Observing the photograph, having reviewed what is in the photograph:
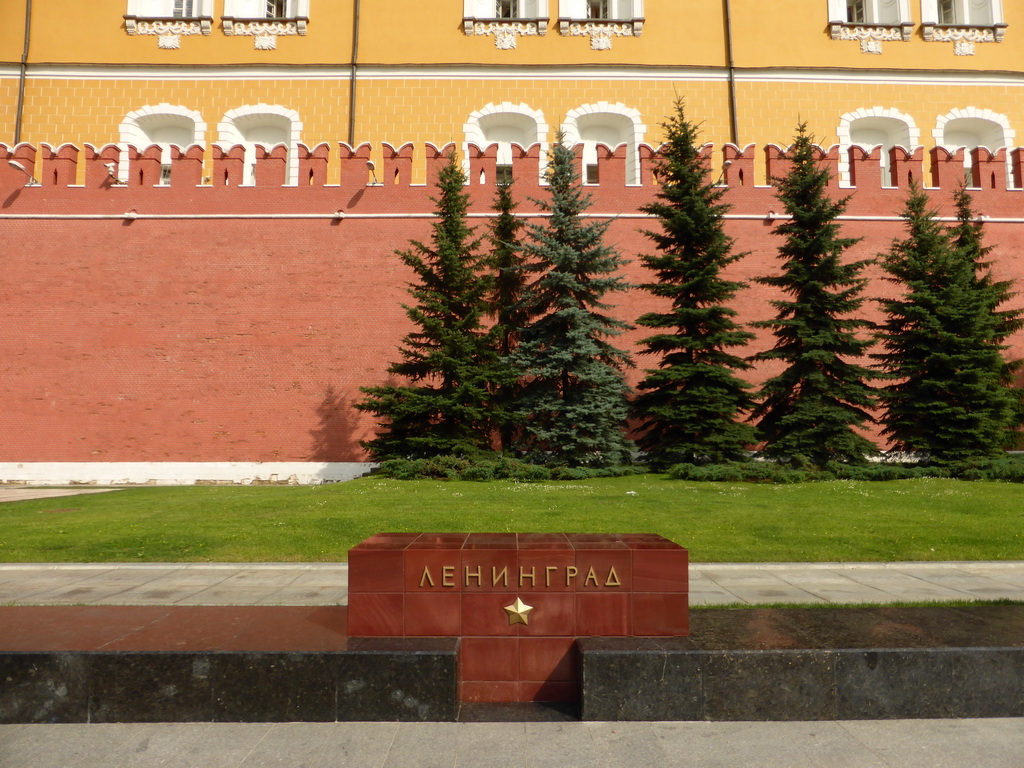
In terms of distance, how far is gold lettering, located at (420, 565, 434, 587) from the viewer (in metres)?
4.49

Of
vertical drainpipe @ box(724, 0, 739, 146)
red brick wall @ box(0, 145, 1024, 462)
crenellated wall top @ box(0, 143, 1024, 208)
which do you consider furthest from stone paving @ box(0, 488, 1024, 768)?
vertical drainpipe @ box(724, 0, 739, 146)

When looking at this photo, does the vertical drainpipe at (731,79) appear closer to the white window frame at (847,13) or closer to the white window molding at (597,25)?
the white window molding at (597,25)

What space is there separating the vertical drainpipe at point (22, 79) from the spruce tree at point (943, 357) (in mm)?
25210

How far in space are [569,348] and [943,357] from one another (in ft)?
25.0

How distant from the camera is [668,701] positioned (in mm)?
4148

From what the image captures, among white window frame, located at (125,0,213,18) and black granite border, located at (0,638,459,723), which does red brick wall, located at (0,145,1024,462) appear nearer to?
white window frame, located at (125,0,213,18)

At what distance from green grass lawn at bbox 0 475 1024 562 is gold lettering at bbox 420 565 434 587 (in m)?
4.39

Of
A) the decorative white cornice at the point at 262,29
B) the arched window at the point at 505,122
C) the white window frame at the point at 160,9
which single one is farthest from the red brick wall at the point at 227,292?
Answer: the white window frame at the point at 160,9

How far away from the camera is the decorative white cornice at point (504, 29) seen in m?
23.6

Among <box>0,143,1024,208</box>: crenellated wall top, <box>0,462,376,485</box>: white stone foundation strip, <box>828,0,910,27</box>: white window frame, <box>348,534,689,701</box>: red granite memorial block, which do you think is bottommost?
<box>348,534,689,701</box>: red granite memorial block

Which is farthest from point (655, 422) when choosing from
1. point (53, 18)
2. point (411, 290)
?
point (53, 18)

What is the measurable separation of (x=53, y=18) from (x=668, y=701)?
1116 inches

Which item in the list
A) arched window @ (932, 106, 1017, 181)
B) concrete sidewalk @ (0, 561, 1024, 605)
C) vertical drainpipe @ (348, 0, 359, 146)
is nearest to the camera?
concrete sidewalk @ (0, 561, 1024, 605)

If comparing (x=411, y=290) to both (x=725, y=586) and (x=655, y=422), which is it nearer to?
(x=655, y=422)
